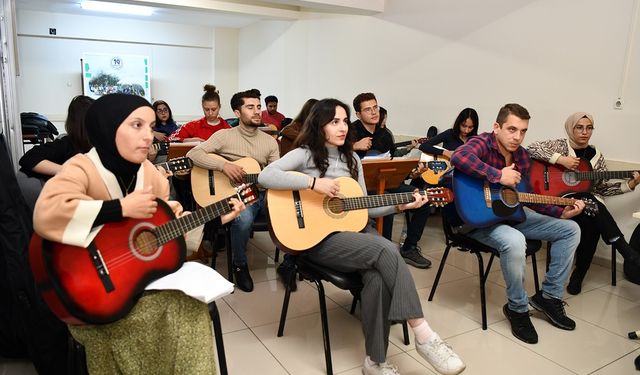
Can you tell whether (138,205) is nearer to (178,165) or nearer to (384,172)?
(178,165)

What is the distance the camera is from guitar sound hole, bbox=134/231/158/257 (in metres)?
1.44

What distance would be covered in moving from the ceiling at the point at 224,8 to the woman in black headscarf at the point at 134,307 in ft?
14.2

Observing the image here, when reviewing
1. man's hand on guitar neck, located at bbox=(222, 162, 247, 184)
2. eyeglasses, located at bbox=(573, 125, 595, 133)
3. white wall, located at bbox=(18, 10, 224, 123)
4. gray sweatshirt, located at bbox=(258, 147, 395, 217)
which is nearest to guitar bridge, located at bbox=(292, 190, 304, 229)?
gray sweatshirt, located at bbox=(258, 147, 395, 217)

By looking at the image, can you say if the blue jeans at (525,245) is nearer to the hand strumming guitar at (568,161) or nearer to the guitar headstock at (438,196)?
the guitar headstock at (438,196)

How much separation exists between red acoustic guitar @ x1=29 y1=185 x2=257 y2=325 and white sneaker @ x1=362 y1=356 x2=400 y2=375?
97 cm

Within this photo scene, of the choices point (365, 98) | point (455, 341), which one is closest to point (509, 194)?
point (455, 341)

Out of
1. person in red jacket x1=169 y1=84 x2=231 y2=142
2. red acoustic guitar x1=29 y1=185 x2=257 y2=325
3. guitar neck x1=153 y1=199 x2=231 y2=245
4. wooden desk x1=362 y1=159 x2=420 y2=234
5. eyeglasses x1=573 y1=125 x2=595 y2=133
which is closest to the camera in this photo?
red acoustic guitar x1=29 y1=185 x2=257 y2=325

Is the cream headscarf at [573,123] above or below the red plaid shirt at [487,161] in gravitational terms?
above

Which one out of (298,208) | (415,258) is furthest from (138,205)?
(415,258)

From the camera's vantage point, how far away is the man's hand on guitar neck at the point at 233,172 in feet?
9.59

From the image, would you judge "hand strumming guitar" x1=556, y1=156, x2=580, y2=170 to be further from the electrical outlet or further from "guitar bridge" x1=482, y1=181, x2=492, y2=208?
"guitar bridge" x1=482, y1=181, x2=492, y2=208

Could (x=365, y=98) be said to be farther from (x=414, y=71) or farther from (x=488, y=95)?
(x=414, y=71)

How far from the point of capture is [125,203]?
4.46 ft

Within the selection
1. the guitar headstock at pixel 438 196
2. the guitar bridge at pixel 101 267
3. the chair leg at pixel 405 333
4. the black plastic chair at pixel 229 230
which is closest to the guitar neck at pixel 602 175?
the guitar headstock at pixel 438 196
